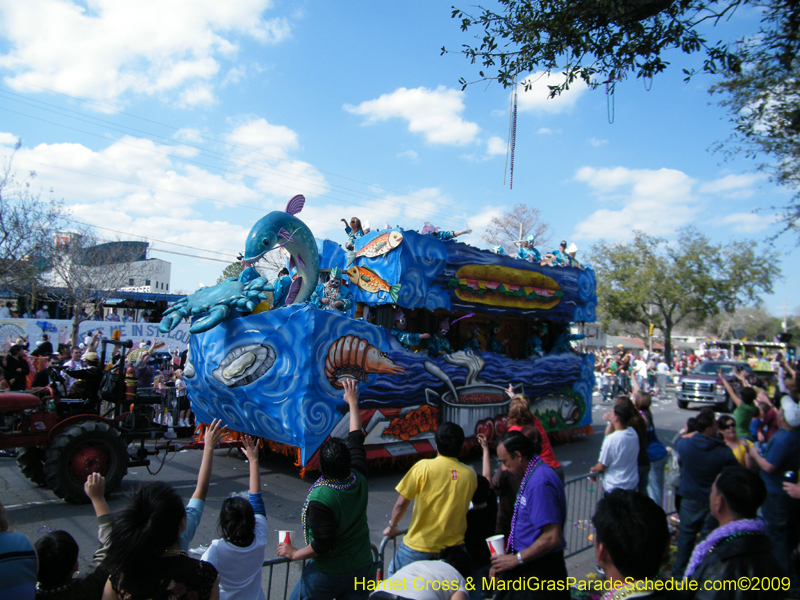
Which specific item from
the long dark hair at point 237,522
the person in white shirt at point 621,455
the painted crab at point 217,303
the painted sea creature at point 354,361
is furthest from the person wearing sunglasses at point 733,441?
the painted crab at point 217,303

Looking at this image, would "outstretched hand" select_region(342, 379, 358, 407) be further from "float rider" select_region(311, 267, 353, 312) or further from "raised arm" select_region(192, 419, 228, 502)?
"float rider" select_region(311, 267, 353, 312)

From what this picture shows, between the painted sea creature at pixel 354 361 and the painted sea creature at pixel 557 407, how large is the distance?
4329mm

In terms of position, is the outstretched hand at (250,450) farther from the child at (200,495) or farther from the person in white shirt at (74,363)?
the person in white shirt at (74,363)

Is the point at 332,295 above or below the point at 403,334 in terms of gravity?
above

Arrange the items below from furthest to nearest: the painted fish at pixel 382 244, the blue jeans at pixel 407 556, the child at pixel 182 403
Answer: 1. the child at pixel 182 403
2. the painted fish at pixel 382 244
3. the blue jeans at pixel 407 556

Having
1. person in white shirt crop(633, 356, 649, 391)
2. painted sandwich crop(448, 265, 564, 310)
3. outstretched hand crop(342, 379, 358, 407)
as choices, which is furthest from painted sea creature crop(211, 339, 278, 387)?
person in white shirt crop(633, 356, 649, 391)

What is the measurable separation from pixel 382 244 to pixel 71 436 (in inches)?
212

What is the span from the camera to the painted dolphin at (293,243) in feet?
26.0

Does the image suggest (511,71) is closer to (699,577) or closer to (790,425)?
(790,425)

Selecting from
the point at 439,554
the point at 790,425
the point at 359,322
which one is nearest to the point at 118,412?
the point at 359,322

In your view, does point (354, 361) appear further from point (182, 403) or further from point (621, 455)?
point (182, 403)

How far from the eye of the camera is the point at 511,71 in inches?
269

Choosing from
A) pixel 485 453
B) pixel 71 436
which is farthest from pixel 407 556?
pixel 71 436

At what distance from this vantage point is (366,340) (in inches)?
336
